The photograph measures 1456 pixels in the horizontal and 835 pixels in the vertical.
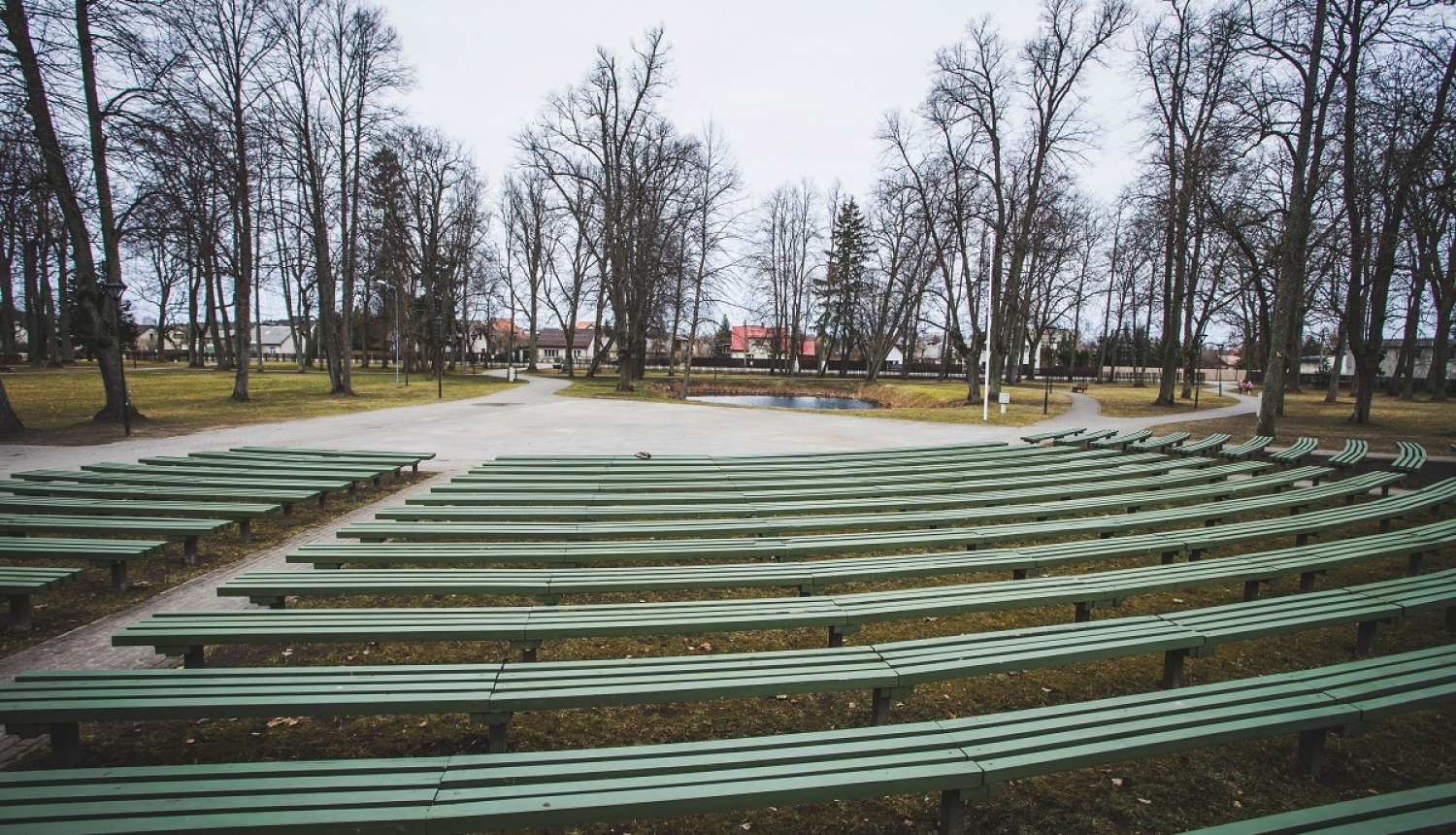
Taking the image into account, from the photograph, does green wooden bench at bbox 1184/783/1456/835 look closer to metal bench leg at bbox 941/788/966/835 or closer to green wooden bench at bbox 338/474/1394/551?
metal bench leg at bbox 941/788/966/835

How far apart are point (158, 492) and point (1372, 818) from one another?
9594mm

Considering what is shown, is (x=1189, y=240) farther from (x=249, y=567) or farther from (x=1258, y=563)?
(x=249, y=567)

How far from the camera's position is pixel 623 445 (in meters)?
13.6

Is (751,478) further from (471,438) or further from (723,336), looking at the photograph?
(723,336)

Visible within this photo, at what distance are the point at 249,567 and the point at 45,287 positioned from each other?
47.7 m

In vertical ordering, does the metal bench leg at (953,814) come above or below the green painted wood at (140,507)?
below

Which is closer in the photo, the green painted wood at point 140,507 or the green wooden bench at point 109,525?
the green wooden bench at point 109,525

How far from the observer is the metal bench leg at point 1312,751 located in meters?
3.12

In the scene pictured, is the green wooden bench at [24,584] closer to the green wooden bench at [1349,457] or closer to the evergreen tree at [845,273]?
the green wooden bench at [1349,457]

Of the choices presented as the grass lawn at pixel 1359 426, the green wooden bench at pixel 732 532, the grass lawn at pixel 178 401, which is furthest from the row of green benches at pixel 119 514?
the grass lawn at pixel 1359 426

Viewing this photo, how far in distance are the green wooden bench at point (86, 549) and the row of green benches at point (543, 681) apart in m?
2.68

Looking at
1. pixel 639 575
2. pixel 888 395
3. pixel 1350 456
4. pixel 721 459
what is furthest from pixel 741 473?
pixel 888 395

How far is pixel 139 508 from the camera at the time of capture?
20.5 ft

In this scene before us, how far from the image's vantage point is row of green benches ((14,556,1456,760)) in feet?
8.75
